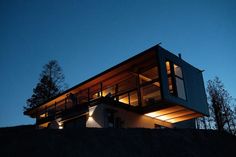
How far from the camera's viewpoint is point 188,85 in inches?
710

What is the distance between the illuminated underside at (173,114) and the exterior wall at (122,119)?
1.33ft

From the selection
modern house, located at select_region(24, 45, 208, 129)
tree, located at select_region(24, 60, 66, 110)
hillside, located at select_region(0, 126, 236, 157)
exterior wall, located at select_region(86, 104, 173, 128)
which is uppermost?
tree, located at select_region(24, 60, 66, 110)

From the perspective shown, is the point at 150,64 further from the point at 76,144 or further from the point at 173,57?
the point at 76,144

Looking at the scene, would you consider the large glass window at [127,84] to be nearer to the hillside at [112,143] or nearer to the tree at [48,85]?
the hillside at [112,143]

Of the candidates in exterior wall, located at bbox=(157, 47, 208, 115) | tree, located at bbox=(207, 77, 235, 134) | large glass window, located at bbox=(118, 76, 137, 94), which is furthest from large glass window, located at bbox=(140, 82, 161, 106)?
tree, located at bbox=(207, 77, 235, 134)

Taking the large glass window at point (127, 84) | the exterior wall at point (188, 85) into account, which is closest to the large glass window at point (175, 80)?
the exterior wall at point (188, 85)

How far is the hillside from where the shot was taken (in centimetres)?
A: 934

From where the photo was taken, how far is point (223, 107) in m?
33.4

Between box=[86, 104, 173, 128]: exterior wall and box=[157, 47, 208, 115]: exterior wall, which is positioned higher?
box=[157, 47, 208, 115]: exterior wall

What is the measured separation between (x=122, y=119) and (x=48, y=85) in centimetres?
2687

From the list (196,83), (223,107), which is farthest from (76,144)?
(223,107)

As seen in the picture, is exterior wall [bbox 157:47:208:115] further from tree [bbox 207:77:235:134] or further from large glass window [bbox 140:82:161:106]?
tree [bbox 207:77:235:134]

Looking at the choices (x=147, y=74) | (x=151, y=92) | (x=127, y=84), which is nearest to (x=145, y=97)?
(x=151, y=92)

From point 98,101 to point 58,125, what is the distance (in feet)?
14.3
